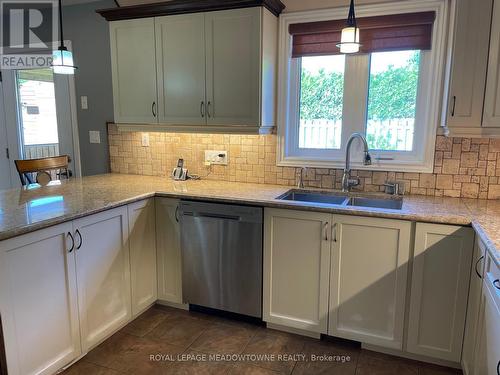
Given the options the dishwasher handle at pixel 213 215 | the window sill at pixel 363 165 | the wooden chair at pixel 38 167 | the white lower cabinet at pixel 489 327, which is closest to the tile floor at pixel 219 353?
the white lower cabinet at pixel 489 327

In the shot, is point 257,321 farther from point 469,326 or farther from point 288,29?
point 288,29

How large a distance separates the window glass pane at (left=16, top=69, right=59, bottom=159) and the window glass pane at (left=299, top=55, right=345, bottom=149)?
98.1 inches

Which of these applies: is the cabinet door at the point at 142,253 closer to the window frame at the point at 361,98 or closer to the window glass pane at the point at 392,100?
the window frame at the point at 361,98

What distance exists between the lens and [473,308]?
1894mm

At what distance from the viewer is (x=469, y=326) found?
6.39ft

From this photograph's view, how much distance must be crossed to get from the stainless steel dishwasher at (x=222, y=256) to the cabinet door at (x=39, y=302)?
779 mm

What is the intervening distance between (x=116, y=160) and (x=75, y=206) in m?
1.38

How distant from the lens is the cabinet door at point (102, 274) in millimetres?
2096

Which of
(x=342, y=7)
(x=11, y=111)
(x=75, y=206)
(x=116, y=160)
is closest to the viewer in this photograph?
(x=75, y=206)

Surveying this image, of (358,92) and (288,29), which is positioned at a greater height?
(288,29)

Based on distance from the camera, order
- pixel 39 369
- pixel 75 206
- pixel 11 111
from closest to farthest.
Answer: pixel 39 369
pixel 75 206
pixel 11 111

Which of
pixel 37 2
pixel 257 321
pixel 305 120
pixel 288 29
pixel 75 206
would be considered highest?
pixel 37 2

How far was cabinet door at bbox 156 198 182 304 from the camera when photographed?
2.62 metres

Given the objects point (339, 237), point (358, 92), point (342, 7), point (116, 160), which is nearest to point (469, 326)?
point (339, 237)
